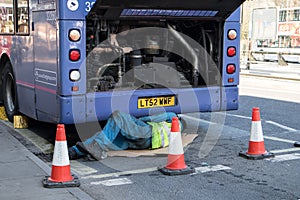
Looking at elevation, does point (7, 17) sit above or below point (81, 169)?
above

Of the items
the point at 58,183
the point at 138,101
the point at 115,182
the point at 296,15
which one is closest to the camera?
the point at 58,183

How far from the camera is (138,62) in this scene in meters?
7.62

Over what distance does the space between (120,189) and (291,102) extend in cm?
830

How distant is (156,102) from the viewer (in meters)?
7.25

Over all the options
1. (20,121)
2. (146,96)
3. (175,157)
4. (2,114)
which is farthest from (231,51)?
(2,114)

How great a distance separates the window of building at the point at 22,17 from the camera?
7.62 metres

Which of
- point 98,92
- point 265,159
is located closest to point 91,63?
point 98,92

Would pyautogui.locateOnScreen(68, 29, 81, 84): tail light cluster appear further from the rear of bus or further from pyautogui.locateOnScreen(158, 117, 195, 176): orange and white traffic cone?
pyautogui.locateOnScreen(158, 117, 195, 176): orange and white traffic cone

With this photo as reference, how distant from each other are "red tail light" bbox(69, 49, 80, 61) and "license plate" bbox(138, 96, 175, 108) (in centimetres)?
111

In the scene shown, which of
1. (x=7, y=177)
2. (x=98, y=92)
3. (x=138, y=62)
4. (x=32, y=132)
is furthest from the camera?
(x=32, y=132)

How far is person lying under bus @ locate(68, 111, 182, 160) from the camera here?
21.8 feet

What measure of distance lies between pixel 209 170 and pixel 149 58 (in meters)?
2.45

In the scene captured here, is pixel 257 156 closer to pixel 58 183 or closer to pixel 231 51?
pixel 231 51

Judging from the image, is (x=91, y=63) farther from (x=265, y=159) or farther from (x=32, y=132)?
(x=265, y=159)
